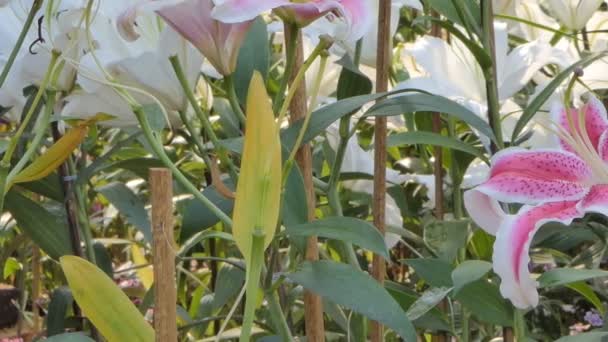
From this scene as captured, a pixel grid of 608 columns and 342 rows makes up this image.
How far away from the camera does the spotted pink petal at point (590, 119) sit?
0.69 meters

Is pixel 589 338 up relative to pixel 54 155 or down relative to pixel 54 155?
down

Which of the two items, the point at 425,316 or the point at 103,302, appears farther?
the point at 425,316

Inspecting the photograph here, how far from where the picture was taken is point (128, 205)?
3.05 feet

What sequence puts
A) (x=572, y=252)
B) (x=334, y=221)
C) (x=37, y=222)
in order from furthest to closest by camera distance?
(x=572, y=252), (x=37, y=222), (x=334, y=221)

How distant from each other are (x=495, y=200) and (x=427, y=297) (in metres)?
0.08

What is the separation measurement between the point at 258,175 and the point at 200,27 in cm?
15

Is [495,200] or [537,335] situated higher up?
[495,200]

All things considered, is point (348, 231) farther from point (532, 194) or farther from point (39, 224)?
point (39, 224)

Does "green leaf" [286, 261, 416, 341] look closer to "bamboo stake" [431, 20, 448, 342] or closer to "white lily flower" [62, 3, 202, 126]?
"white lily flower" [62, 3, 202, 126]

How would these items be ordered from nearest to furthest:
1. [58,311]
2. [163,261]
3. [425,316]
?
[163,261], [425,316], [58,311]

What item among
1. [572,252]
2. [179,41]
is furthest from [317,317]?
[572,252]

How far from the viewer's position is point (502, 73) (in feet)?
3.02

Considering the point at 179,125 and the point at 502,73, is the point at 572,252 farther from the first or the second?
the point at 179,125

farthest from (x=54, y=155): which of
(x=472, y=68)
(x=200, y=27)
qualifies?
(x=472, y=68)
